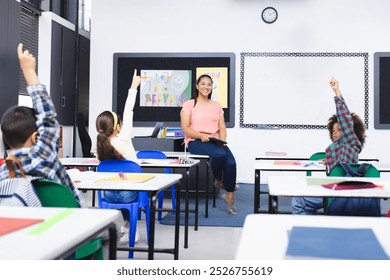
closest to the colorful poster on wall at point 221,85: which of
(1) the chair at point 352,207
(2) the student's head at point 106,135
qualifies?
(2) the student's head at point 106,135

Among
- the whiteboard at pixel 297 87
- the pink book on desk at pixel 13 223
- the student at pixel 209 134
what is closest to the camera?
the pink book on desk at pixel 13 223

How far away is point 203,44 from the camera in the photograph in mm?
6539

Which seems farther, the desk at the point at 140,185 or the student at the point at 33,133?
the desk at the point at 140,185

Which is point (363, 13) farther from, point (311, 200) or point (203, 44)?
point (311, 200)

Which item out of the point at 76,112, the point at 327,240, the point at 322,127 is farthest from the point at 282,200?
the point at 327,240

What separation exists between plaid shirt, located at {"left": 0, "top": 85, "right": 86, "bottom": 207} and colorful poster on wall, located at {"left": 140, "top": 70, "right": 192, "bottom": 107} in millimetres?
4946

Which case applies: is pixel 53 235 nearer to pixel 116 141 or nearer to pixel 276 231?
pixel 276 231

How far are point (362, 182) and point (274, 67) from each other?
465 cm

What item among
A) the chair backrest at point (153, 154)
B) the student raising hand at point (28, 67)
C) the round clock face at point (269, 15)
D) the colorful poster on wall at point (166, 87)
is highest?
the round clock face at point (269, 15)

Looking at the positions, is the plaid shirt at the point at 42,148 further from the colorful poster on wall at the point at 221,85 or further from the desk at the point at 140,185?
the colorful poster on wall at the point at 221,85

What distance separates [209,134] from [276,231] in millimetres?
3504

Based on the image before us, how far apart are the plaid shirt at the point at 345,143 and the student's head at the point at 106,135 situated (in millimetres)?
1308

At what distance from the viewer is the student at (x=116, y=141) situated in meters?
2.85

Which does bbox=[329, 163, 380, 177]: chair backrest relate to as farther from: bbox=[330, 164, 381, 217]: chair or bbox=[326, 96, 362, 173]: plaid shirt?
bbox=[330, 164, 381, 217]: chair
